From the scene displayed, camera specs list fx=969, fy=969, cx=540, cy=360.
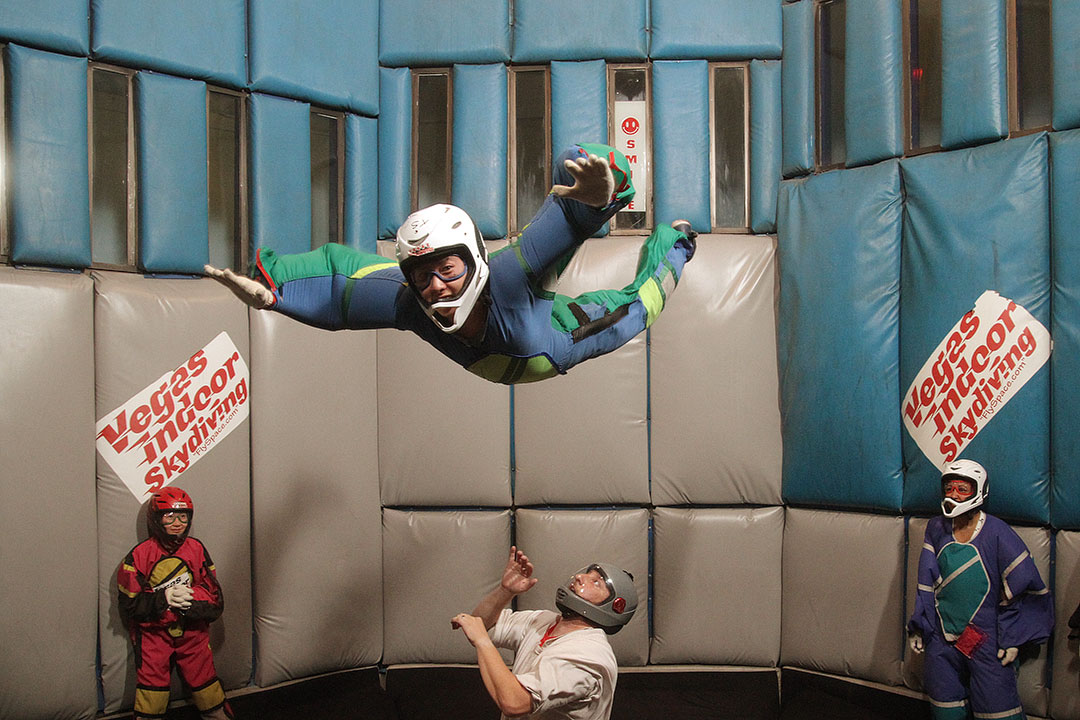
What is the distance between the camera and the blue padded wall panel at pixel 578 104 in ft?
18.5

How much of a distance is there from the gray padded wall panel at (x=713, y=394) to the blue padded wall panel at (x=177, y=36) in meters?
2.75

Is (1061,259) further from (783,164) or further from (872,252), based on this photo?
(783,164)

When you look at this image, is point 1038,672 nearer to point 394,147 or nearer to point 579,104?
point 579,104

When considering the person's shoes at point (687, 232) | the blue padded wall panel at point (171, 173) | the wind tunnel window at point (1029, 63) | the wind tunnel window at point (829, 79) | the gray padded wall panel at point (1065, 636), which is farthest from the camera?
the wind tunnel window at point (829, 79)

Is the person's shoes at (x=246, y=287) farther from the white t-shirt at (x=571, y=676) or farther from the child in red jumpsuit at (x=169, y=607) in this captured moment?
the child in red jumpsuit at (x=169, y=607)

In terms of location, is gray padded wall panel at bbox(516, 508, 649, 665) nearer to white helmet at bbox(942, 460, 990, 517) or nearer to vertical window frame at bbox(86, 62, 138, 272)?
white helmet at bbox(942, 460, 990, 517)

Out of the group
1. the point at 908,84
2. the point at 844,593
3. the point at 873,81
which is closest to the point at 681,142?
the point at 873,81

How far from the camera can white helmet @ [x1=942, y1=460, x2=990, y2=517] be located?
445 centimetres

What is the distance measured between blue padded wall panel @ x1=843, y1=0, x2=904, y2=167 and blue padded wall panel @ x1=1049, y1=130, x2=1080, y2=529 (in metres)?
0.86

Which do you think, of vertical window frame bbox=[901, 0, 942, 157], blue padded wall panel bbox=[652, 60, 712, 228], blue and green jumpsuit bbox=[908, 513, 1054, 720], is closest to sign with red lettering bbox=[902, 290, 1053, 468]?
blue and green jumpsuit bbox=[908, 513, 1054, 720]

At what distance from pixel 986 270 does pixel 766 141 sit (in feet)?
5.01

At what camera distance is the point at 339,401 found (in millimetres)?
5410

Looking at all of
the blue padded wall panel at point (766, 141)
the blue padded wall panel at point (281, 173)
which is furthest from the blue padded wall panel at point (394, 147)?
the blue padded wall panel at point (766, 141)

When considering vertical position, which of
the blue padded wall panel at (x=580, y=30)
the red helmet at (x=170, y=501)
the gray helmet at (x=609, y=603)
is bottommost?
the gray helmet at (x=609, y=603)
